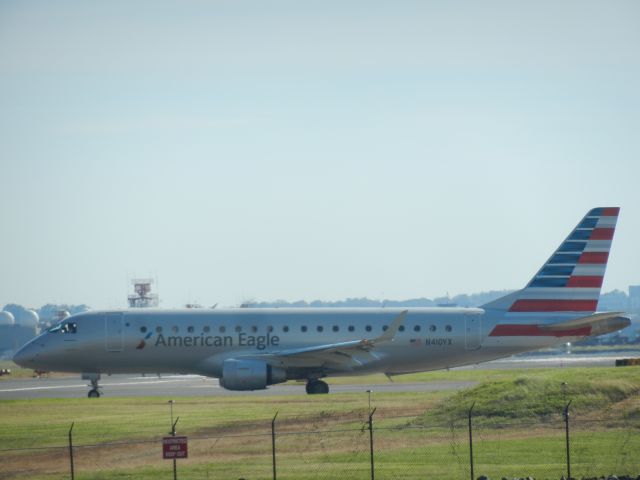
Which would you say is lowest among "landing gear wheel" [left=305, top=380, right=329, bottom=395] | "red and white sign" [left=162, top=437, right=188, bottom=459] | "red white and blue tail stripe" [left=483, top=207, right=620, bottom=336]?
"red and white sign" [left=162, top=437, right=188, bottom=459]

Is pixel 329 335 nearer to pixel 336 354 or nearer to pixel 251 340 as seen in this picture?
pixel 336 354

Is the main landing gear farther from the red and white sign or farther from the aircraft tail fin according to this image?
the red and white sign

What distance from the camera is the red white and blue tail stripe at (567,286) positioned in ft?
155

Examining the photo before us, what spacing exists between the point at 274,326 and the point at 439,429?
547 inches

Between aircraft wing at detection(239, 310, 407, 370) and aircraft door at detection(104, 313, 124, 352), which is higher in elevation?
aircraft door at detection(104, 313, 124, 352)

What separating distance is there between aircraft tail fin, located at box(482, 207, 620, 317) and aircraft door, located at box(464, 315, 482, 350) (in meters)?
1.50

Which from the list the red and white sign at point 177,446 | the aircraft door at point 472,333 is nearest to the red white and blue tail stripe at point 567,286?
the aircraft door at point 472,333

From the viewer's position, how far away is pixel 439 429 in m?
33.6

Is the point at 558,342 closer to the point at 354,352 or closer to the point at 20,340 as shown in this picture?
the point at 354,352

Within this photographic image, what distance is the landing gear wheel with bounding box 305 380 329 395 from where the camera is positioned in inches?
1806

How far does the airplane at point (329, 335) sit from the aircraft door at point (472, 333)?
4cm

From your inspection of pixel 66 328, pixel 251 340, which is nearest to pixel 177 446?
pixel 251 340

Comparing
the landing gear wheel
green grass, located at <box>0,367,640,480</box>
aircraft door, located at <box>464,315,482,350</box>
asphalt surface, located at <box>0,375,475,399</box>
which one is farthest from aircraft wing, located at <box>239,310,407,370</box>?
aircraft door, located at <box>464,315,482,350</box>

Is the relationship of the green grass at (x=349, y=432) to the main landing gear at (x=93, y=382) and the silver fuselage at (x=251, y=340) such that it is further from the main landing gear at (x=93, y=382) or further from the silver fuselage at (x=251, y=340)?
the main landing gear at (x=93, y=382)
